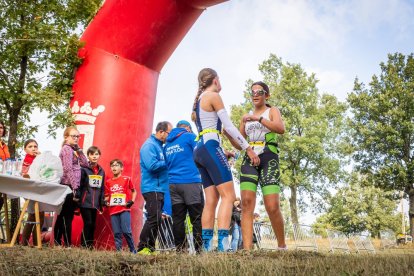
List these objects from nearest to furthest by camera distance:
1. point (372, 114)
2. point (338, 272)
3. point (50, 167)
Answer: point (338, 272)
point (50, 167)
point (372, 114)

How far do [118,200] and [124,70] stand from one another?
92.0 inches

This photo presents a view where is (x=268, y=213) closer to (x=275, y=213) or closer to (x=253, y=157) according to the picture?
(x=275, y=213)

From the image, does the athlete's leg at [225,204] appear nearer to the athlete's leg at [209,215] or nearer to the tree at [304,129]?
the athlete's leg at [209,215]

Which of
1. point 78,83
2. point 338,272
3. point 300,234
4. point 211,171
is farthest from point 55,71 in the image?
point 300,234

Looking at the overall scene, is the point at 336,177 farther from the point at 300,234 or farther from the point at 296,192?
the point at 300,234

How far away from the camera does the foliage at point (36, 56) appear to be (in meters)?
8.05

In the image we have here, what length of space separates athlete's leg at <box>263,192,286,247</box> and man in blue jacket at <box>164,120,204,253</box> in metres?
0.99

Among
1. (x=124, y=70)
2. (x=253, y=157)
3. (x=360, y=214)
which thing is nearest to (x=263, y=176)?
(x=253, y=157)

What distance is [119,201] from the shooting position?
6.65 m

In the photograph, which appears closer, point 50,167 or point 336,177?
point 50,167

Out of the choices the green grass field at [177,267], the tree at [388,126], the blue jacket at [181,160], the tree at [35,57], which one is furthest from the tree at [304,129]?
the green grass field at [177,267]

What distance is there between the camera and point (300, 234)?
14.1m

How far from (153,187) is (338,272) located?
3.85 meters

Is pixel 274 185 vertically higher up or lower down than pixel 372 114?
lower down
